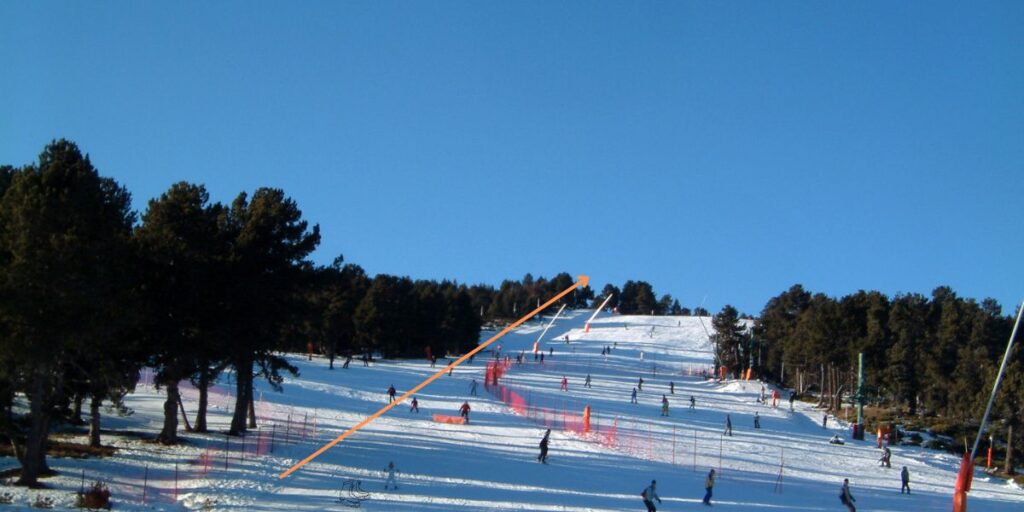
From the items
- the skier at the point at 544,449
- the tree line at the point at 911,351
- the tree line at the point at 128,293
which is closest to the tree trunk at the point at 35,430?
the tree line at the point at 128,293

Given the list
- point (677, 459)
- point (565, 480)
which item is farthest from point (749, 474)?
point (565, 480)

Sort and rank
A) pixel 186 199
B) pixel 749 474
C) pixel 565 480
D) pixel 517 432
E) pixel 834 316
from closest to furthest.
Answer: pixel 565 480
pixel 186 199
pixel 749 474
pixel 517 432
pixel 834 316

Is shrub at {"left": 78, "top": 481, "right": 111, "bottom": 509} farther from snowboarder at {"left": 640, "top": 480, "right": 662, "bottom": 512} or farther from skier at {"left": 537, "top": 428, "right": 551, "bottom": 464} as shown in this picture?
skier at {"left": 537, "top": 428, "right": 551, "bottom": 464}

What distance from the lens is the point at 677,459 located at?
43.6 meters

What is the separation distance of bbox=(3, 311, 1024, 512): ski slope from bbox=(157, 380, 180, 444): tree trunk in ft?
2.35

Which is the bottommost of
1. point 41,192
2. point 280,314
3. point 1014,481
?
point 1014,481

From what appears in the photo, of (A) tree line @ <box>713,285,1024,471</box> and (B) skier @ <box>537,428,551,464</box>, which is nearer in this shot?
(B) skier @ <box>537,428,551,464</box>

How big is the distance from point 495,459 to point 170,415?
43.6ft

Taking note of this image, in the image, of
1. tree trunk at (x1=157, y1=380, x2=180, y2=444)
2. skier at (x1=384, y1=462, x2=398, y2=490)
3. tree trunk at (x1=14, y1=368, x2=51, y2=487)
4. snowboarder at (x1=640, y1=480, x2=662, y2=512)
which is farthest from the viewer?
tree trunk at (x1=157, y1=380, x2=180, y2=444)

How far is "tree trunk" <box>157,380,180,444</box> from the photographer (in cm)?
3694

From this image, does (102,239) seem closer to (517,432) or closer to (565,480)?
(565,480)

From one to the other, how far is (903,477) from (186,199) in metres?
32.2

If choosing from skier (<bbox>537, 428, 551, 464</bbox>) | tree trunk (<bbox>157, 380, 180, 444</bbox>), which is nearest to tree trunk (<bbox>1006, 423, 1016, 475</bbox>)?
skier (<bbox>537, 428, 551, 464</bbox>)

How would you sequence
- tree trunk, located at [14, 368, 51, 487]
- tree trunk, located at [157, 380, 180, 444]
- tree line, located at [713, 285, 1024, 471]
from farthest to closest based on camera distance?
1. tree line, located at [713, 285, 1024, 471]
2. tree trunk, located at [157, 380, 180, 444]
3. tree trunk, located at [14, 368, 51, 487]
